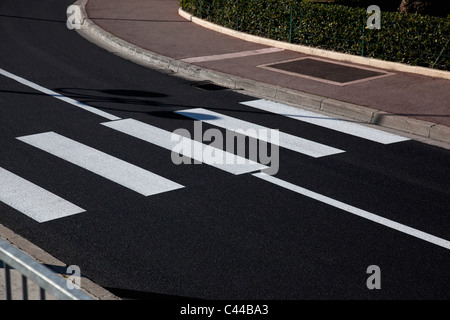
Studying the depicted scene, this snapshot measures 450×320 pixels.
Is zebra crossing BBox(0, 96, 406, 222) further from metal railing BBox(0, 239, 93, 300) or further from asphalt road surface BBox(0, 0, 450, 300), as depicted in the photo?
metal railing BBox(0, 239, 93, 300)

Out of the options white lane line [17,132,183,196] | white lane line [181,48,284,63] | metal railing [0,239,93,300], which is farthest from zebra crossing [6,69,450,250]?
metal railing [0,239,93,300]

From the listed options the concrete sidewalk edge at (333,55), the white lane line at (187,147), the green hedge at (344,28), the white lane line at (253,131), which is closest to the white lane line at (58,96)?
the white lane line at (187,147)

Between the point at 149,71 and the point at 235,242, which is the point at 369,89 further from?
the point at 235,242

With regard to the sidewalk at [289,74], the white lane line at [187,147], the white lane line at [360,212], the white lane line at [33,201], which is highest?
the sidewalk at [289,74]

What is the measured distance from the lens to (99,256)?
7.07 m

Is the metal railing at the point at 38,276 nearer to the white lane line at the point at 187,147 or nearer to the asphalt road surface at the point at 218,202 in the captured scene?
the asphalt road surface at the point at 218,202

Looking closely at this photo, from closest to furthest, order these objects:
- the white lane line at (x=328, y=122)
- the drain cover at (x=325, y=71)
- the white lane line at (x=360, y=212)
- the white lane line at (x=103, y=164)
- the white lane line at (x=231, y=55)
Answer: the white lane line at (x=360, y=212)
the white lane line at (x=103, y=164)
the white lane line at (x=328, y=122)
the drain cover at (x=325, y=71)
the white lane line at (x=231, y=55)

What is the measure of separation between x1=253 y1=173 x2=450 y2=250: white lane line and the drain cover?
5681 millimetres

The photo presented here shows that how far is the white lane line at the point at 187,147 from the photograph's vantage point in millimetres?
9648

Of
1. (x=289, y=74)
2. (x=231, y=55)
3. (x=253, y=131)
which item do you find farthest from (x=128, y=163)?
(x=231, y=55)

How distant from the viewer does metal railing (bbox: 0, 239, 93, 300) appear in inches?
151

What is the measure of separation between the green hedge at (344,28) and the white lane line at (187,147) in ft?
21.7

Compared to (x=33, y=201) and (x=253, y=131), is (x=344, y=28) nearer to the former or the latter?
(x=253, y=131)

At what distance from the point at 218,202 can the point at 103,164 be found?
212 centimetres
